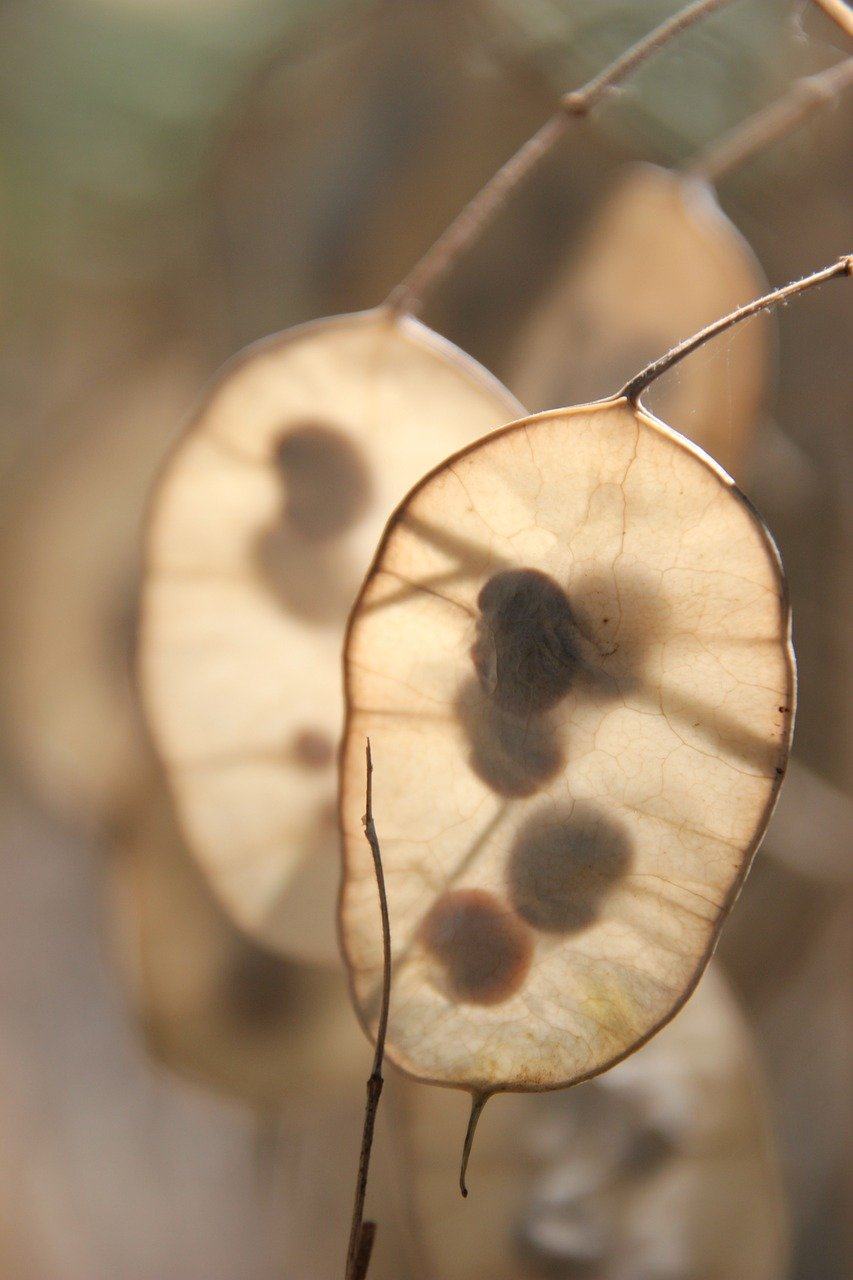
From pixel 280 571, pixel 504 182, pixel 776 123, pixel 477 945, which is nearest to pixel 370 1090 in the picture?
pixel 477 945

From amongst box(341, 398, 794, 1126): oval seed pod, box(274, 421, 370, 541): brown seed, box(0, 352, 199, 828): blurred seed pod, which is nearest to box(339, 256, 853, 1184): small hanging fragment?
box(341, 398, 794, 1126): oval seed pod

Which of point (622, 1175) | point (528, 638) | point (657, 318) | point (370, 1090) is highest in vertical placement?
point (657, 318)

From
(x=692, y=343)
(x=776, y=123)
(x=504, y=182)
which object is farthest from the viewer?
(x=776, y=123)

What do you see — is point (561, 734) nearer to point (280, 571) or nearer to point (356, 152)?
point (280, 571)

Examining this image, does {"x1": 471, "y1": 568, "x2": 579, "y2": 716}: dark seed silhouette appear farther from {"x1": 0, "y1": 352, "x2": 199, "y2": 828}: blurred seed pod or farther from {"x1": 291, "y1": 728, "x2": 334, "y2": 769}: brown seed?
{"x1": 0, "y1": 352, "x2": 199, "y2": 828}: blurred seed pod

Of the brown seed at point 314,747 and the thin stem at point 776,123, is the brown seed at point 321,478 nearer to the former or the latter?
the brown seed at point 314,747

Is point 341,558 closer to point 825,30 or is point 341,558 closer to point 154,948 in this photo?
point 154,948
